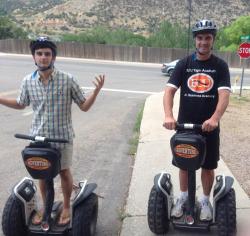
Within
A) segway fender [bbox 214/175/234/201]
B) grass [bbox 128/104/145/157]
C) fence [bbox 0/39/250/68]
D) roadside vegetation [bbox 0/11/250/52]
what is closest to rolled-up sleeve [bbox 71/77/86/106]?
segway fender [bbox 214/175/234/201]

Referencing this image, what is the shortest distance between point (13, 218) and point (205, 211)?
1748mm

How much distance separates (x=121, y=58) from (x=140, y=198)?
41694mm

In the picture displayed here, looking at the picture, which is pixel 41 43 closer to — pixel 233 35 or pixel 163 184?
pixel 163 184

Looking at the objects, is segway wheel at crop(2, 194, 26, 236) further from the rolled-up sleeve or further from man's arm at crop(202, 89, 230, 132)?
man's arm at crop(202, 89, 230, 132)

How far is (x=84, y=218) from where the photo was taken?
14.7 ft

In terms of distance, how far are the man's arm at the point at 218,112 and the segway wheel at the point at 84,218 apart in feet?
4.03

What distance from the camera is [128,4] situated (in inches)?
4043

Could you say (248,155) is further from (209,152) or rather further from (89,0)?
(89,0)

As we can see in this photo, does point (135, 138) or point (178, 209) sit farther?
point (135, 138)

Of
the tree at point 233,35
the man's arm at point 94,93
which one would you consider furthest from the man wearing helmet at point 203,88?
the tree at point 233,35

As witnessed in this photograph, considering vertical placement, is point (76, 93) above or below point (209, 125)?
Answer: above

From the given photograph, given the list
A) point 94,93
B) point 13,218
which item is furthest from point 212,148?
point 13,218

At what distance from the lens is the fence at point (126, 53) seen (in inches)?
1816

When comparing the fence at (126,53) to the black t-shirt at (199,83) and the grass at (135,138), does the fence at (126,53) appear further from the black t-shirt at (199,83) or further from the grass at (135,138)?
the black t-shirt at (199,83)
